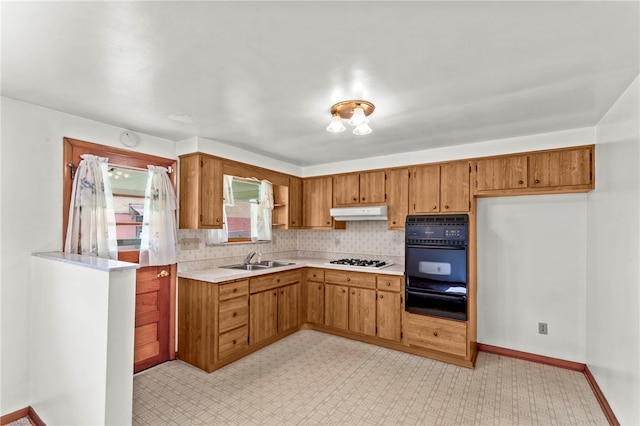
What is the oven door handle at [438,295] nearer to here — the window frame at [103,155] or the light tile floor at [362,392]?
A: the light tile floor at [362,392]

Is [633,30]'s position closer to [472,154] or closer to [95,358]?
[472,154]

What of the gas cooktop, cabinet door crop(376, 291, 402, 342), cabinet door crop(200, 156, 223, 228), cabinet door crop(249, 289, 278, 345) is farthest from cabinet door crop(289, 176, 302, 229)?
cabinet door crop(376, 291, 402, 342)

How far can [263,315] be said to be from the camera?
12.3 feet

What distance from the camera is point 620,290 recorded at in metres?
2.25

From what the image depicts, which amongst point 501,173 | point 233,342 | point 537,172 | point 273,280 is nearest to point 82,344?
point 233,342

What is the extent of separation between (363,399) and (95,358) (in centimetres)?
207

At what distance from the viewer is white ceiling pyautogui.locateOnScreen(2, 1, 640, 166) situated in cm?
138

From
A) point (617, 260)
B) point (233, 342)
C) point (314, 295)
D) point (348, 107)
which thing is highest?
point (348, 107)

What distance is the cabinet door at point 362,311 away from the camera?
3889mm

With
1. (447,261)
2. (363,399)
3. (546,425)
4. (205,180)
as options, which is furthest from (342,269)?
(546,425)

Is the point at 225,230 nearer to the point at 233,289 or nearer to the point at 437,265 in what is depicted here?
the point at 233,289

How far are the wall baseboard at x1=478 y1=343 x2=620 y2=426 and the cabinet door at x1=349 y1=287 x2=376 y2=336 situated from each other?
1.35 metres

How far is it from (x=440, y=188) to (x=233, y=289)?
273cm

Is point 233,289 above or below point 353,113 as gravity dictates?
below
